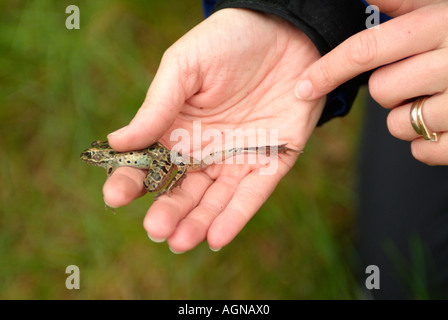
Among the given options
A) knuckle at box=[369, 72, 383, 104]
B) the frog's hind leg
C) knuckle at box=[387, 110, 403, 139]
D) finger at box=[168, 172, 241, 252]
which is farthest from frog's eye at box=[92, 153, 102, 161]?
knuckle at box=[387, 110, 403, 139]

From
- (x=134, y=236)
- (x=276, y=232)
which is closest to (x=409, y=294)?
(x=276, y=232)

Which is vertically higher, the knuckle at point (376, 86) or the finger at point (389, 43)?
the finger at point (389, 43)

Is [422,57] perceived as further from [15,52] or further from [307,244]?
[15,52]

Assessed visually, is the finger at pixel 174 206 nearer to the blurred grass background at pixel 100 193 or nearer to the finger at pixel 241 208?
the finger at pixel 241 208

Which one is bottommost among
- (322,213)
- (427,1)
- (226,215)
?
(226,215)

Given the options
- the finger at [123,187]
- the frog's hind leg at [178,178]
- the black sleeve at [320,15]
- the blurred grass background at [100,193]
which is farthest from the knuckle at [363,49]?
the blurred grass background at [100,193]

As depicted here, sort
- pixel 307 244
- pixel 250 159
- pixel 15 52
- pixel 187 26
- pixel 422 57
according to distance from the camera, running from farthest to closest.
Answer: pixel 187 26 < pixel 15 52 < pixel 307 244 < pixel 250 159 < pixel 422 57

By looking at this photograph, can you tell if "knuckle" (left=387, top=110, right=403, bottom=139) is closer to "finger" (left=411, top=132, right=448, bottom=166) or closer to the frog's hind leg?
"finger" (left=411, top=132, right=448, bottom=166)
